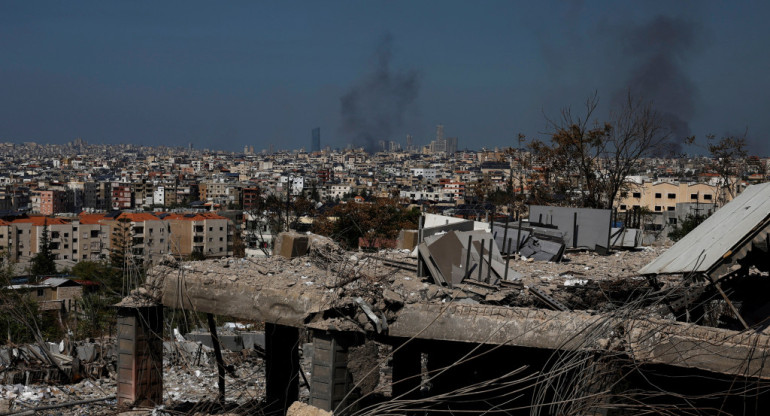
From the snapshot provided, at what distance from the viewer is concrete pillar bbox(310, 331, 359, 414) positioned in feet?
21.1

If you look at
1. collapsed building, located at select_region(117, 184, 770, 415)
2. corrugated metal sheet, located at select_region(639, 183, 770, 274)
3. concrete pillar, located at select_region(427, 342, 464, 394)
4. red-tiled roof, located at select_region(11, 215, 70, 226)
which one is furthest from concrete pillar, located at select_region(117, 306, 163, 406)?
red-tiled roof, located at select_region(11, 215, 70, 226)

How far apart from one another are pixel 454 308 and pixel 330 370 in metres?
1.19

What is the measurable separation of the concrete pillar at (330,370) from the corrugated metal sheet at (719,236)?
2789 mm

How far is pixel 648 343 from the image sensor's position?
5.40 metres

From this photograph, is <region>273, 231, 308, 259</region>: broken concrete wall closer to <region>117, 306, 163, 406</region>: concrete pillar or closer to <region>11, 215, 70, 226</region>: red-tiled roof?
<region>117, 306, 163, 406</region>: concrete pillar

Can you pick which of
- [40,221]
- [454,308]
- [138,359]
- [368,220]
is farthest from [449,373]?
[40,221]

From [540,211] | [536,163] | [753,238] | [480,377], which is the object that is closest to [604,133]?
[536,163]

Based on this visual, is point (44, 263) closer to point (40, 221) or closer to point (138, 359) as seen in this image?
point (40, 221)

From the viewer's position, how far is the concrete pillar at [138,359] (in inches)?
287

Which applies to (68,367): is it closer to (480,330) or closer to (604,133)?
(480,330)

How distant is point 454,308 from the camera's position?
6.48 metres

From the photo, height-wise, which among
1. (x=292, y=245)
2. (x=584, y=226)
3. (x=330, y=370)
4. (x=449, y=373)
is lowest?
(x=449, y=373)

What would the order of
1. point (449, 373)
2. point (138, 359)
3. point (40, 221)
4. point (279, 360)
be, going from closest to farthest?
point (138, 359) → point (449, 373) → point (279, 360) → point (40, 221)

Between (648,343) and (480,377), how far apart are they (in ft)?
10.1
